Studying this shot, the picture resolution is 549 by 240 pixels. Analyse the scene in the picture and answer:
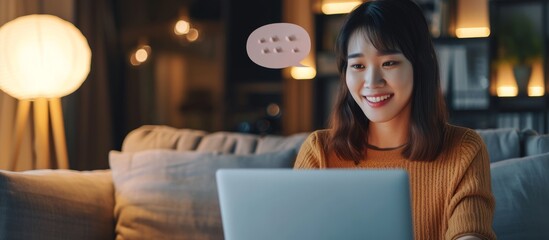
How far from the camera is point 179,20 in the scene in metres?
5.04

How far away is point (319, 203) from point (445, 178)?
0.49 metres

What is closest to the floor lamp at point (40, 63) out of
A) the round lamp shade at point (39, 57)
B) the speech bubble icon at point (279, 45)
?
the round lamp shade at point (39, 57)

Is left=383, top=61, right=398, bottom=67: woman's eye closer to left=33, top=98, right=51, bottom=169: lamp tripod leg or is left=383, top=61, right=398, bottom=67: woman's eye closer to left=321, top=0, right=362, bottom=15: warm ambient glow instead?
left=33, top=98, right=51, bottom=169: lamp tripod leg

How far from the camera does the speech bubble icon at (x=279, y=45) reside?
156 cm

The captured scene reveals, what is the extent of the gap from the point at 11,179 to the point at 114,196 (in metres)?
0.42

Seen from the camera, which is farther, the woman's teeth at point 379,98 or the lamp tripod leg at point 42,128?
the lamp tripod leg at point 42,128

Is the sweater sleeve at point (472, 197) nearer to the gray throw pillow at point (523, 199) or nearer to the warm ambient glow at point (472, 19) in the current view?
the gray throw pillow at point (523, 199)

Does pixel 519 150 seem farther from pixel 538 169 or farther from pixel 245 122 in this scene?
pixel 245 122

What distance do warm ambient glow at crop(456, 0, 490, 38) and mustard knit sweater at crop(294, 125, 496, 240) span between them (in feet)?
9.54

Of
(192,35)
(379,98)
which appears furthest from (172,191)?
(192,35)

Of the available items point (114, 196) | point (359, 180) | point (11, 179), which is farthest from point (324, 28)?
point (359, 180)

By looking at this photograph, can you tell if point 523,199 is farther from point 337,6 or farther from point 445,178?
point 337,6

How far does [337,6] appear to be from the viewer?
15.4ft

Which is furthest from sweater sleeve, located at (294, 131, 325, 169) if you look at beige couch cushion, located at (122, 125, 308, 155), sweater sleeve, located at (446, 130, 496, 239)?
beige couch cushion, located at (122, 125, 308, 155)
